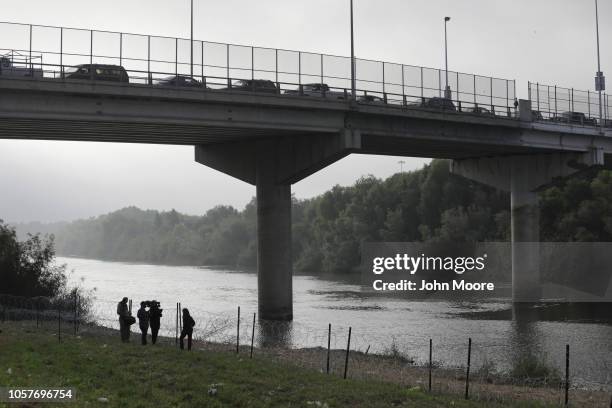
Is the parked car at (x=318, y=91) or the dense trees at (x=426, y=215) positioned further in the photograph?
the dense trees at (x=426, y=215)

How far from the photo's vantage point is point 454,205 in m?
103

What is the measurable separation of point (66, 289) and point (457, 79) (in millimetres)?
30241

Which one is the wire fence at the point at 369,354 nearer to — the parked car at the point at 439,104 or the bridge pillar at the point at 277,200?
the bridge pillar at the point at 277,200

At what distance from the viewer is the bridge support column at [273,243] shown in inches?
1906

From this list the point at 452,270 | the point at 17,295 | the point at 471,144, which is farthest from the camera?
the point at 452,270

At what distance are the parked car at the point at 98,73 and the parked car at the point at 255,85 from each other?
5932mm

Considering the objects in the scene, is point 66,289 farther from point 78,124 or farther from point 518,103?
point 518,103

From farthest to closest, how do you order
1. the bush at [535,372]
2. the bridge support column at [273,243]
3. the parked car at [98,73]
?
the bridge support column at [273,243]
the parked car at [98,73]
the bush at [535,372]

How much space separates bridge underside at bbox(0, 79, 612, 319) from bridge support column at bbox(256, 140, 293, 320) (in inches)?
2.5

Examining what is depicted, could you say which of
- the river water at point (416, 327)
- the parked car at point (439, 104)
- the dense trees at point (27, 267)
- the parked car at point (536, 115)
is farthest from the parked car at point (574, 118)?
the dense trees at point (27, 267)

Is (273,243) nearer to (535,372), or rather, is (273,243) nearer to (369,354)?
(369,354)

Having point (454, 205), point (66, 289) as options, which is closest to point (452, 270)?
point (454, 205)

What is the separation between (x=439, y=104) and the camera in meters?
50.8

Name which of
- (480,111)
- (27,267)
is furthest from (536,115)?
(27,267)
